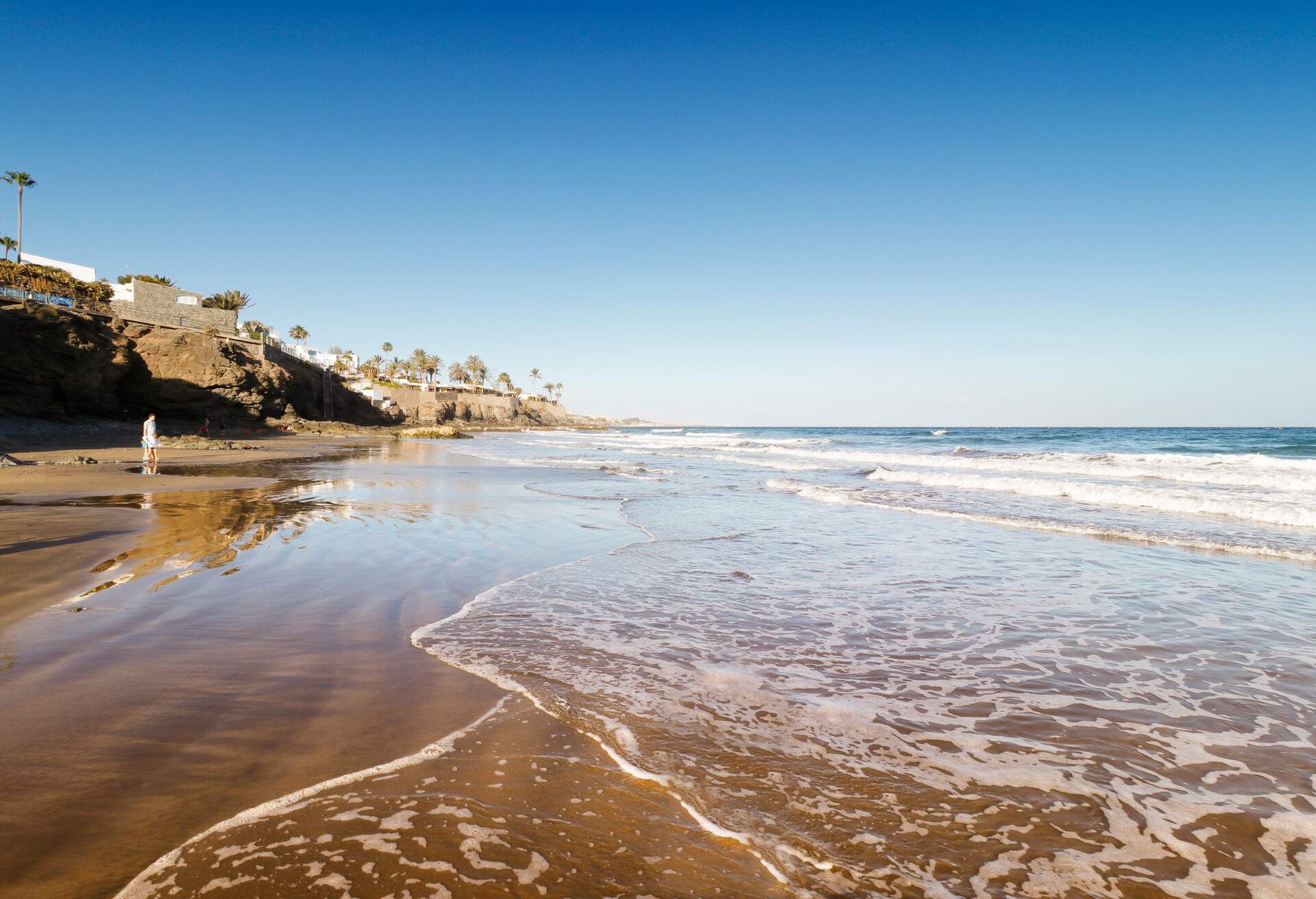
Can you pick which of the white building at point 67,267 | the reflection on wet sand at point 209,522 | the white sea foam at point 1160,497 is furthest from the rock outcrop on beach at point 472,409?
the white sea foam at point 1160,497

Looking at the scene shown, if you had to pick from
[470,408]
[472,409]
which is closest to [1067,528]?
[470,408]

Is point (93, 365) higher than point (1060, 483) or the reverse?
higher

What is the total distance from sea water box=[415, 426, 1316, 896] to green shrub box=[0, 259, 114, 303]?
55443 mm

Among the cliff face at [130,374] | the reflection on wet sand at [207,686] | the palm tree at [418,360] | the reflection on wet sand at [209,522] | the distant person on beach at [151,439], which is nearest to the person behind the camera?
the reflection on wet sand at [207,686]

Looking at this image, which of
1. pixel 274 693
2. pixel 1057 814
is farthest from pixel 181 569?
pixel 1057 814

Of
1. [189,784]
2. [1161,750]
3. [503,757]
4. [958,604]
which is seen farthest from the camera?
[958,604]

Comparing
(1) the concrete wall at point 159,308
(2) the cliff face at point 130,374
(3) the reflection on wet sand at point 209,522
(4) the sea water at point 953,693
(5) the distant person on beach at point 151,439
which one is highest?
(1) the concrete wall at point 159,308

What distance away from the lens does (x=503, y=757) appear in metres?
3.03

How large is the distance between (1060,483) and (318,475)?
76.1 feet

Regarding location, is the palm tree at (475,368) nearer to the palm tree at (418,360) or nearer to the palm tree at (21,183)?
the palm tree at (418,360)

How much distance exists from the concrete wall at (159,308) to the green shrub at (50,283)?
119 centimetres

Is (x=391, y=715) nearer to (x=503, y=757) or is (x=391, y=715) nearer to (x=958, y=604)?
(x=503, y=757)

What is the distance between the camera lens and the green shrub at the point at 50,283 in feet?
142

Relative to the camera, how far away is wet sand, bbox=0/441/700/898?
2.41 metres
